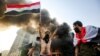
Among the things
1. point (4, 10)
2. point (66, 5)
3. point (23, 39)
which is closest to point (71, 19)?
point (66, 5)

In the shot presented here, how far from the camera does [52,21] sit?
15.0 ft

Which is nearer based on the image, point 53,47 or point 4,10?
point 53,47

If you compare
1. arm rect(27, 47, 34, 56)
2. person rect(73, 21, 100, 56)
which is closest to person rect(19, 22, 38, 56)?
arm rect(27, 47, 34, 56)

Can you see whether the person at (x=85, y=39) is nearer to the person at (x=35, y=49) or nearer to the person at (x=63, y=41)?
the person at (x=63, y=41)

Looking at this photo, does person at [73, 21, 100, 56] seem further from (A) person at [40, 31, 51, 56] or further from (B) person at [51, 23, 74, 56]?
(A) person at [40, 31, 51, 56]

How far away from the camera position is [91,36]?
173 inches

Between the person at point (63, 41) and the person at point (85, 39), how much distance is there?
96mm

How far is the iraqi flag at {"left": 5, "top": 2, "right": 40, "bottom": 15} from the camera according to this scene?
4.69m

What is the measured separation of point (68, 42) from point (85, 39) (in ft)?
0.90

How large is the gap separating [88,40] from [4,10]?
1530mm

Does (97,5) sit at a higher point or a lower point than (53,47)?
higher

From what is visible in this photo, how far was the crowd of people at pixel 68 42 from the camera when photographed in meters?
4.34

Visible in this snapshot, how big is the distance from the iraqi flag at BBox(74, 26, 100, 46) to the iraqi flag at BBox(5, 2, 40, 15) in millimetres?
872

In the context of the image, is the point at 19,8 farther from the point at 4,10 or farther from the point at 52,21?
the point at 52,21
